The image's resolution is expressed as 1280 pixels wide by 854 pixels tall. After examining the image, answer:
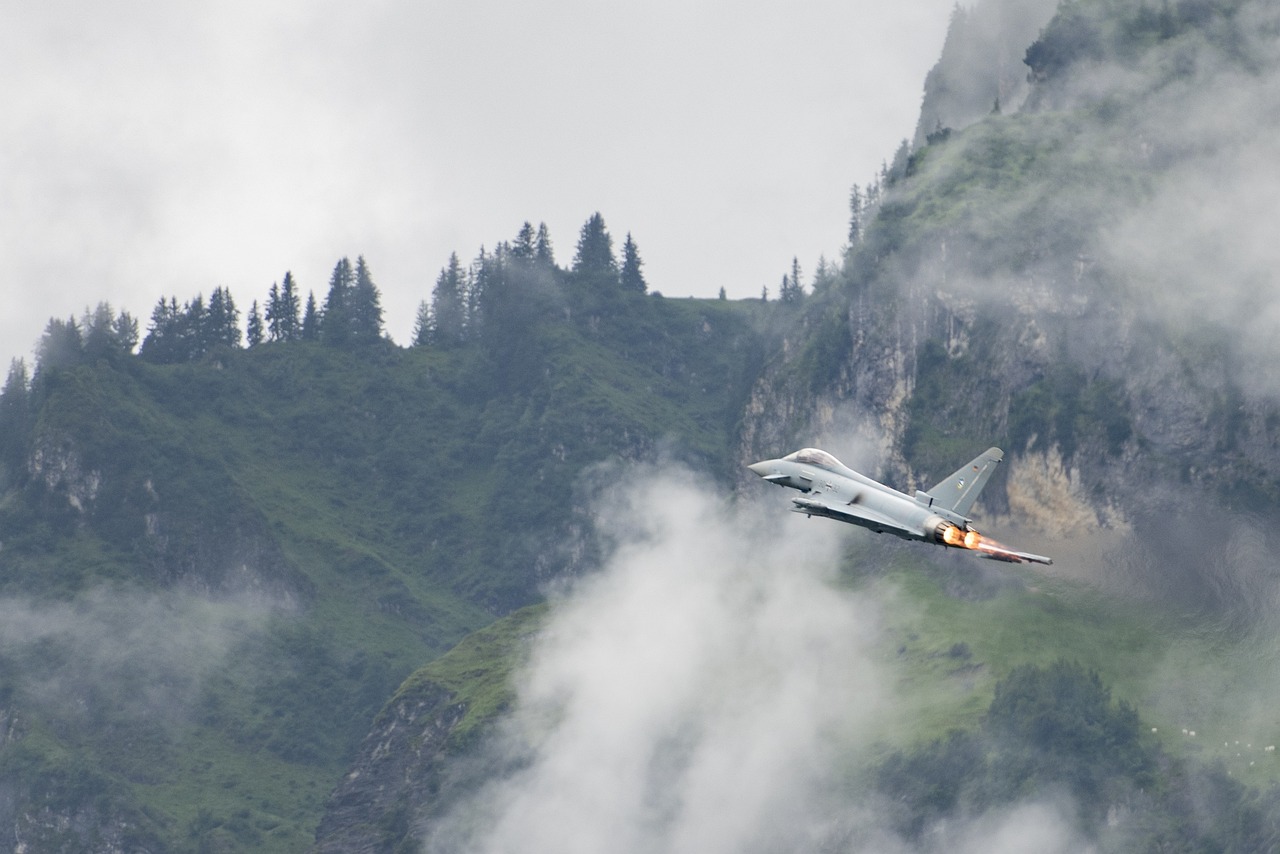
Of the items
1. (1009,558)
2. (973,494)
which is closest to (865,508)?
(973,494)

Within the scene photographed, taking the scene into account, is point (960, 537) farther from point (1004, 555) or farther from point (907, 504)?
point (1004, 555)

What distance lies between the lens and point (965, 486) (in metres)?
157

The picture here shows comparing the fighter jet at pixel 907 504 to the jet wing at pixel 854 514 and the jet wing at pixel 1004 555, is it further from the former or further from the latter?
the jet wing at pixel 1004 555

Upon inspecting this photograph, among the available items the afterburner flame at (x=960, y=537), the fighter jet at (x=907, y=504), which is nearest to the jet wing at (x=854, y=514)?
the fighter jet at (x=907, y=504)

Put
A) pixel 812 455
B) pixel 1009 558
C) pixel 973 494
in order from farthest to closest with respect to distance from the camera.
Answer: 1. pixel 812 455
2. pixel 973 494
3. pixel 1009 558

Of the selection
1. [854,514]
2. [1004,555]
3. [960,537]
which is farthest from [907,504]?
[1004,555]

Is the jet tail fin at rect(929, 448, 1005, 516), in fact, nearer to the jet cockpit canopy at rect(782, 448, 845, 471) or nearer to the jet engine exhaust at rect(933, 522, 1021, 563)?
the jet engine exhaust at rect(933, 522, 1021, 563)

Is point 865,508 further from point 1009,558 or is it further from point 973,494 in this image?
point 1009,558

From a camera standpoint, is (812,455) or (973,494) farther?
(812,455)

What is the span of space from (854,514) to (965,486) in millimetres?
7569

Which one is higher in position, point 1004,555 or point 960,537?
point 960,537

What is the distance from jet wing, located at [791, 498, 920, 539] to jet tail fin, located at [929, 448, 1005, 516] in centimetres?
326

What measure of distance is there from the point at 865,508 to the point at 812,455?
11728 mm

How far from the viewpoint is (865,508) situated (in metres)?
159
